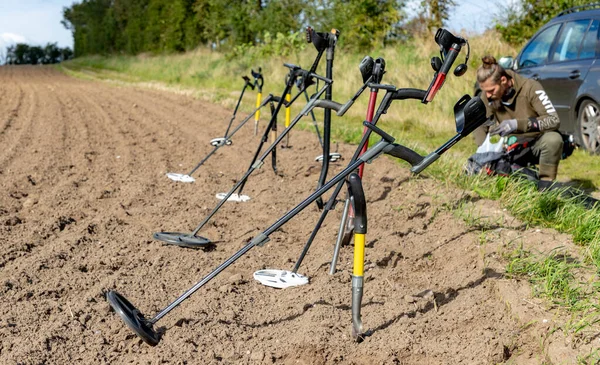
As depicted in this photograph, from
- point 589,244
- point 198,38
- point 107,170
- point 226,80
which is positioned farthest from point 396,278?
point 198,38

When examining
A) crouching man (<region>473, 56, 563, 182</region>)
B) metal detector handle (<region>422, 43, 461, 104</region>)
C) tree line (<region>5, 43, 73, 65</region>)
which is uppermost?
metal detector handle (<region>422, 43, 461, 104</region>)

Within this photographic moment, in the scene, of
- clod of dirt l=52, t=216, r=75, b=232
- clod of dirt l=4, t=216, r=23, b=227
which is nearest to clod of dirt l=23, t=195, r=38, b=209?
clod of dirt l=4, t=216, r=23, b=227

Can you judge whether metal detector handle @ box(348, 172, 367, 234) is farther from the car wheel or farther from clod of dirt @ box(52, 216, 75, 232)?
the car wheel

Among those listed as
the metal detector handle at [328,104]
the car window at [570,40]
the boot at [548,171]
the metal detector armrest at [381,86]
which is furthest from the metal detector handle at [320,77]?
the car window at [570,40]

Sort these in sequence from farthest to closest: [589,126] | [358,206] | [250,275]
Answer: [589,126]
[250,275]
[358,206]

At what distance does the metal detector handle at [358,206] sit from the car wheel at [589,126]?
17.4 feet

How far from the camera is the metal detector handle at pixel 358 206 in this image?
3043 mm

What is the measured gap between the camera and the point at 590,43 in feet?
25.3

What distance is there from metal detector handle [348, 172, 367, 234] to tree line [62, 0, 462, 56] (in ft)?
48.5

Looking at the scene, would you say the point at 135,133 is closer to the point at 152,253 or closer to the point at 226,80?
the point at 152,253

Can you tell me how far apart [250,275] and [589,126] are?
5.09 m

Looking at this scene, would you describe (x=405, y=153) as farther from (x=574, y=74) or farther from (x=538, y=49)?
(x=538, y=49)

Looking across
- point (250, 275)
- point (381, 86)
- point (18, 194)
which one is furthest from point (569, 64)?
point (18, 194)

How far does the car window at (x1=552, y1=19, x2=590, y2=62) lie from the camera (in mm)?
7926
